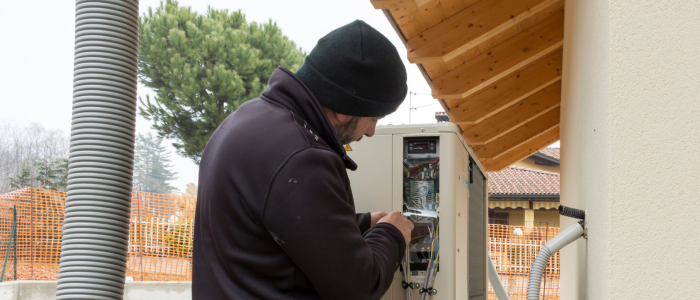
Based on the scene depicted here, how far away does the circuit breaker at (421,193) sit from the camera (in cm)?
165

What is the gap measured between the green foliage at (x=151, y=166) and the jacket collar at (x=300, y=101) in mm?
20665

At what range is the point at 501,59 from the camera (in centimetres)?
390

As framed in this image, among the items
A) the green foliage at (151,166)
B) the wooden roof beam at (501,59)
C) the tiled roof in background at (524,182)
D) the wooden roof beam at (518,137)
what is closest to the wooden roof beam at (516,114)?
the wooden roof beam at (518,137)

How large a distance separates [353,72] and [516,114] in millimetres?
4506

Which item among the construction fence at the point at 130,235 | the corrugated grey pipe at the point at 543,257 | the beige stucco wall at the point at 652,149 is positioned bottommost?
the construction fence at the point at 130,235

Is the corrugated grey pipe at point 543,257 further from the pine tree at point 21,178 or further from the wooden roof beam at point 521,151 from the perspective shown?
the pine tree at point 21,178

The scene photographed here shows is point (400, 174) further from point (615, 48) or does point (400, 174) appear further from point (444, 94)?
point (444, 94)

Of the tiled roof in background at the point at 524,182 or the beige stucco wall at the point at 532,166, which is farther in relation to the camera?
the beige stucco wall at the point at 532,166

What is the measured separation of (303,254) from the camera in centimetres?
98

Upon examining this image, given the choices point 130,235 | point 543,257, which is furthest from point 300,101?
point 130,235

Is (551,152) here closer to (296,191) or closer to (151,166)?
(151,166)

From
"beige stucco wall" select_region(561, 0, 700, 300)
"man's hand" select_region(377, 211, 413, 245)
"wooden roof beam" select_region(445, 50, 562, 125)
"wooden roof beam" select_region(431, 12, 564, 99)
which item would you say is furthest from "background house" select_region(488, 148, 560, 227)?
"beige stucco wall" select_region(561, 0, 700, 300)

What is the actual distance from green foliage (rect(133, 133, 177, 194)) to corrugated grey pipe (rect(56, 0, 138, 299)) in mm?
20032

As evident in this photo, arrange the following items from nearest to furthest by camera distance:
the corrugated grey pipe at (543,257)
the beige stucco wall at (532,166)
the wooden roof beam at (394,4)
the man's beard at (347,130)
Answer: the man's beard at (347,130)
the corrugated grey pipe at (543,257)
the wooden roof beam at (394,4)
the beige stucco wall at (532,166)
